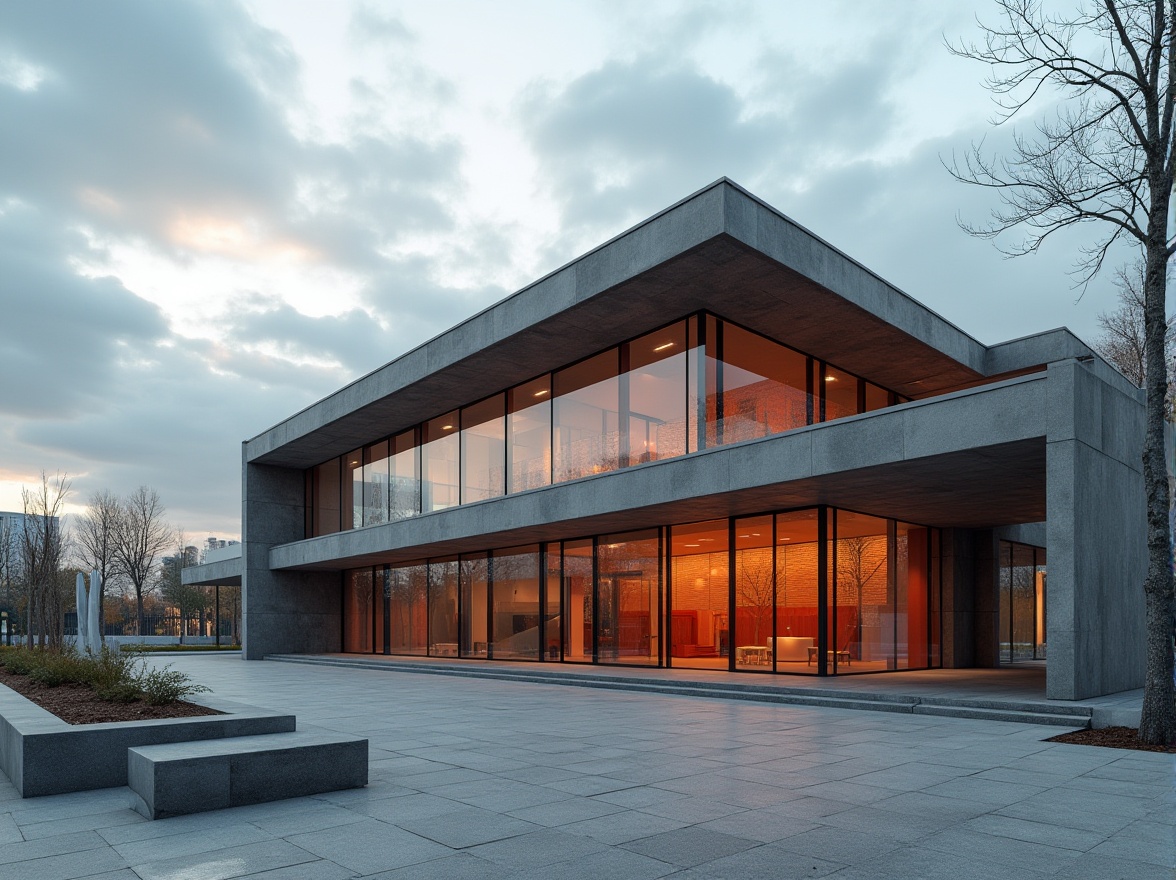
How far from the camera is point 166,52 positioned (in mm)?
14672

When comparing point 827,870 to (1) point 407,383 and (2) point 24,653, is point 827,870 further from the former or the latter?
(1) point 407,383

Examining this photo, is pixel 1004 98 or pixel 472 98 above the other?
pixel 472 98

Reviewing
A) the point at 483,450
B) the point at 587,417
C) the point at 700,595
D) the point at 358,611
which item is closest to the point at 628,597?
the point at 700,595

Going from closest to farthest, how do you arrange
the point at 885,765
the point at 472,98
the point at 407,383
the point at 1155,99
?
the point at 885,765, the point at 1155,99, the point at 472,98, the point at 407,383

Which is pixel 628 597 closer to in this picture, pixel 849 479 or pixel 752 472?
pixel 752 472

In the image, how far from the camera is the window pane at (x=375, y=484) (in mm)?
33344

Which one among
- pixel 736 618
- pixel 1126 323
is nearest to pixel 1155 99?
pixel 736 618

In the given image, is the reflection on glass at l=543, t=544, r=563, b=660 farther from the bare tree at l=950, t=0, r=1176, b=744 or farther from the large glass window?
the bare tree at l=950, t=0, r=1176, b=744

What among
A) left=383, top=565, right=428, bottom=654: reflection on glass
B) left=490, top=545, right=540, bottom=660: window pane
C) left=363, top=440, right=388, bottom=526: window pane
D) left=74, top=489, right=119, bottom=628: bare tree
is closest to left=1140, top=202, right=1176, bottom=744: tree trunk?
left=490, top=545, right=540, bottom=660: window pane

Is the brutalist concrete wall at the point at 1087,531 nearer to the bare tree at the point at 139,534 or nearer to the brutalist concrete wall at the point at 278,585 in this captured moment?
the brutalist concrete wall at the point at 278,585

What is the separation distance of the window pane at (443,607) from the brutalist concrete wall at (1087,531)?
20.6 meters

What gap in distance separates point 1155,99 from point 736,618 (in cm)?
1349

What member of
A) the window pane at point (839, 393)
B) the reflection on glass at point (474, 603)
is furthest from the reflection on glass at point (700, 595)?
the reflection on glass at point (474, 603)

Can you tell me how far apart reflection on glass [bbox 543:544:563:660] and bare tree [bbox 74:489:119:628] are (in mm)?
46632
